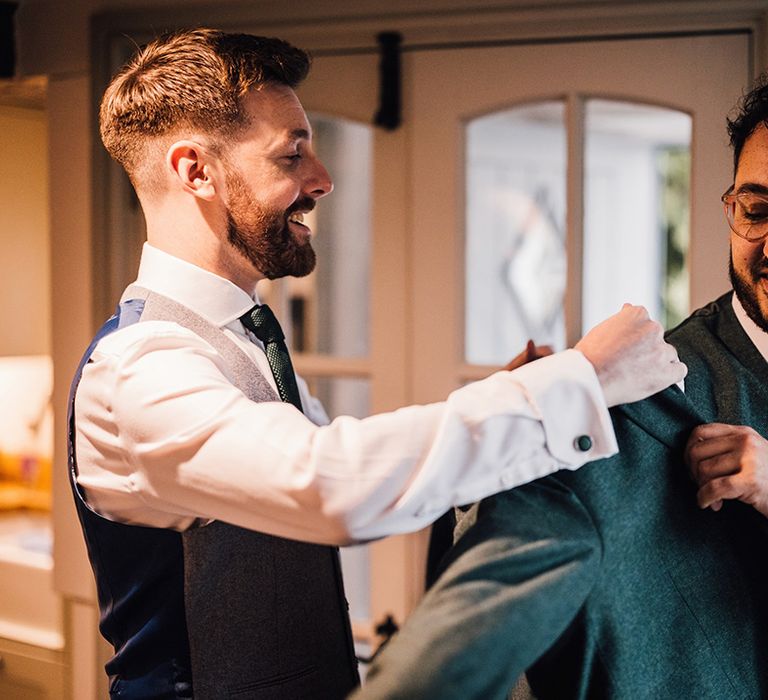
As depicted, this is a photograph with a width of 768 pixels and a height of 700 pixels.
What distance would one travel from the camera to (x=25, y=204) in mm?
2596

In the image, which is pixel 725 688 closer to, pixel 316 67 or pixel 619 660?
pixel 619 660

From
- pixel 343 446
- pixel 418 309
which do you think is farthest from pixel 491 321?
pixel 343 446

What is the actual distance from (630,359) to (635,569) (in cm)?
23

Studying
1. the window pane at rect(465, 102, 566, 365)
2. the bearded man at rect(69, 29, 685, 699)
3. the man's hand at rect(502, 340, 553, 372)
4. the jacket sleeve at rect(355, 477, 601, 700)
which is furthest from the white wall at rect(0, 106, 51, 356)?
the window pane at rect(465, 102, 566, 365)

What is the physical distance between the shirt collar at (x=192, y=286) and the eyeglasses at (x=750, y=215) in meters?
0.67

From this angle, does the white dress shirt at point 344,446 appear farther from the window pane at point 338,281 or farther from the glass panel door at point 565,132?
the window pane at point 338,281

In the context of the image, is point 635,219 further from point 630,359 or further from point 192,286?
point 630,359

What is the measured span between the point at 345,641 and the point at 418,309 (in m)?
1.06

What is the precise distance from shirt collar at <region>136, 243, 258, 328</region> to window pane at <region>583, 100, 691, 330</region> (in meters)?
3.85

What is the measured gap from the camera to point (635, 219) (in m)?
5.25

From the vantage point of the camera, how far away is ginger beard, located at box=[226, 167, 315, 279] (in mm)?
1316

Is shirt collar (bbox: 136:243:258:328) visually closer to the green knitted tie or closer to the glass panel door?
the green knitted tie

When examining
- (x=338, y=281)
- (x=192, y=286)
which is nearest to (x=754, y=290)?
(x=192, y=286)

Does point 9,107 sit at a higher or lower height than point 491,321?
higher
